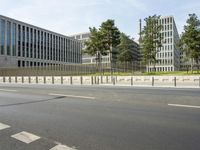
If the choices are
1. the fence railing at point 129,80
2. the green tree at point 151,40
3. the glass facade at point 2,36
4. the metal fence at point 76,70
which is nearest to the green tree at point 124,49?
the metal fence at point 76,70

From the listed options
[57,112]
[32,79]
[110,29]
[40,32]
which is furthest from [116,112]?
[40,32]

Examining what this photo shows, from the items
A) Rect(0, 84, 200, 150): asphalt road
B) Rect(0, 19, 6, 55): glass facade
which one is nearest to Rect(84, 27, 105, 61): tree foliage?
Rect(0, 84, 200, 150): asphalt road

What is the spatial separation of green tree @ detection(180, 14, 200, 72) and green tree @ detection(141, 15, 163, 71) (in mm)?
4737

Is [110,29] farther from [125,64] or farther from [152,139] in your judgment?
[152,139]

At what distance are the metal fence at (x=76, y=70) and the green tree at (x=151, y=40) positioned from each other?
3.38 meters

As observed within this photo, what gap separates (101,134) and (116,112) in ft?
8.59

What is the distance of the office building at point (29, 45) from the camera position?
82.5 meters

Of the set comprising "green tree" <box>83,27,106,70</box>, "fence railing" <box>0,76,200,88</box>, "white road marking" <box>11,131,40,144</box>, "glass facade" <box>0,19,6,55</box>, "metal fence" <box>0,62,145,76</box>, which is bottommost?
"white road marking" <box>11,131,40,144</box>

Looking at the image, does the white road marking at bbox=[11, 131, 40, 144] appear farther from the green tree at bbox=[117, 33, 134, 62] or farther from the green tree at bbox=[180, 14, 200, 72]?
the green tree at bbox=[117, 33, 134, 62]

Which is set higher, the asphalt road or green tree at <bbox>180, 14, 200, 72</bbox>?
green tree at <bbox>180, 14, 200, 72</bbox>

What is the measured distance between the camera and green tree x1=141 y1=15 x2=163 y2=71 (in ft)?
151

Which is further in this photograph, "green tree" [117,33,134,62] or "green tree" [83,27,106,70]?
"green tree" [117,33,134,62]

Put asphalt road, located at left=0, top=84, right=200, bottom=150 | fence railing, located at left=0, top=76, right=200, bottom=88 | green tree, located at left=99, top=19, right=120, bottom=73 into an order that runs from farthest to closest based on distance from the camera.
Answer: green tree, located at left=99, top=19, right=120, bottom=73 → fence railing, located at left=0, top=76, right=200, bottom=88 → asphalt road, located at left=0, top=84, right=200, bottom=150

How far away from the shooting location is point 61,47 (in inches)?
4560
